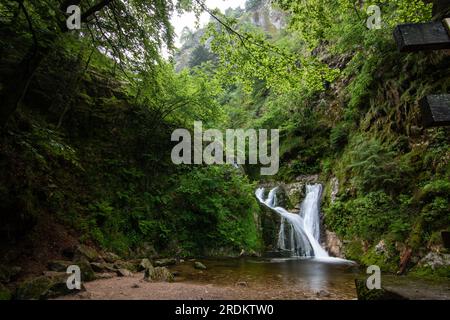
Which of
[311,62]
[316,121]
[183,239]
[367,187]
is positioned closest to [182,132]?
[183,239]

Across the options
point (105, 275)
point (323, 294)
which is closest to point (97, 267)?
point (105, 275)

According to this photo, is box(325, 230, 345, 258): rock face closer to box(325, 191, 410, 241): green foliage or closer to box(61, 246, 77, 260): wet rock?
box(325, 191, 410, 241): green foliage

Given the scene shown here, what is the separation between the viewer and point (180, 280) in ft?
19.3

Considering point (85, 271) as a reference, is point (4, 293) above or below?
above

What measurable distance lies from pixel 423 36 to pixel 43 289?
541 cm

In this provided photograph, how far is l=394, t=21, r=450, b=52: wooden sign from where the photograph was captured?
2.78 meters

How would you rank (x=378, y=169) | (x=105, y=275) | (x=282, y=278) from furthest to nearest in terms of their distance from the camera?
(x=378, y=169) → (x=282, y=278) → (x=105, y=275)

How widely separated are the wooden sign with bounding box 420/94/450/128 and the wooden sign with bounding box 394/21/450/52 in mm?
539

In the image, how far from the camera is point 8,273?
4191 mm

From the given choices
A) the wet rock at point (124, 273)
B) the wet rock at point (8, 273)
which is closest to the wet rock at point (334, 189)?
the wet rock at point (124, 273)

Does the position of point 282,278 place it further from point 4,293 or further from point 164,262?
point 4,293

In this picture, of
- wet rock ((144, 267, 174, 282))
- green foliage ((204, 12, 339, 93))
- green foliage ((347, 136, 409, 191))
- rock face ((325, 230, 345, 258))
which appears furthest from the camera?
rock face ((325, 230, 345, 258))

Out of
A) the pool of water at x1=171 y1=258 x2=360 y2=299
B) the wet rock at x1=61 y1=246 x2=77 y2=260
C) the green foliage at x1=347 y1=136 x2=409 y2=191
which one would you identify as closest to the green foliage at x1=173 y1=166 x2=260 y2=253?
the pool of water at x1=171 y1=258 x2=360 y2=299

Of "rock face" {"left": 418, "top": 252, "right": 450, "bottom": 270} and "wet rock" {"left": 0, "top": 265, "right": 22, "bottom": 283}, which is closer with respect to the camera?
"wet rock" {"left": 0, "top": 265, "right": 22, "bottom": 283}
